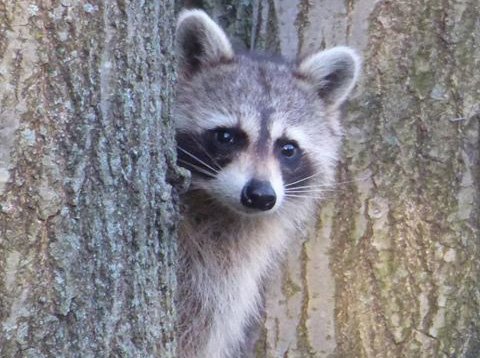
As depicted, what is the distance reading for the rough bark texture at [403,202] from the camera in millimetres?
3141

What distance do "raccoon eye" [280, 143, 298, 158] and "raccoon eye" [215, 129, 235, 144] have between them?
231 mm

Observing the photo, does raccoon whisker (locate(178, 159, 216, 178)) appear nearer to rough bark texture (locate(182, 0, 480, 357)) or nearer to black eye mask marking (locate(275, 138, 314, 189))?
black eye mask marking (locate(275, 138, 314, 189))

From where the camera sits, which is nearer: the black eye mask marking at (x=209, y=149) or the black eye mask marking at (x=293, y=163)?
the black eye mask marking at (x=209, y=149)

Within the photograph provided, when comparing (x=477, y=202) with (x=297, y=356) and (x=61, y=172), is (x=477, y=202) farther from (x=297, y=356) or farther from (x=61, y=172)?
(x=61, y=172)

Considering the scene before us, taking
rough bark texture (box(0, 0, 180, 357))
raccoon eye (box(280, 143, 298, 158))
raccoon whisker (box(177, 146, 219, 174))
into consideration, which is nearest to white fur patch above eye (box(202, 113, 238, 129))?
raccoon whisker (box(177, 146, 219, 174))

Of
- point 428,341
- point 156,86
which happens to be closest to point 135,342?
point 156,86

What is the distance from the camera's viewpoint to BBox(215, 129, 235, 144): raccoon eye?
313 cm

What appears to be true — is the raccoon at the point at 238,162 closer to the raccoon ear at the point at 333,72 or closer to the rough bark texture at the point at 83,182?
the raccoon ear at the point at 333,72

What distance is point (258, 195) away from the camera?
2.90 metres

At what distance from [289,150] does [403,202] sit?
0.48m

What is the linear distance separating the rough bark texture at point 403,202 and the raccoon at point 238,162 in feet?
0.55

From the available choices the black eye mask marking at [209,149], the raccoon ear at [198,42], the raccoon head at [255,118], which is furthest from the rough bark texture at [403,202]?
the black eye mask marking at [209,149]

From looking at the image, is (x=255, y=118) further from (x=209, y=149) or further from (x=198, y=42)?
(x=198, y=42)

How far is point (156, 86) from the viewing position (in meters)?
2.29
